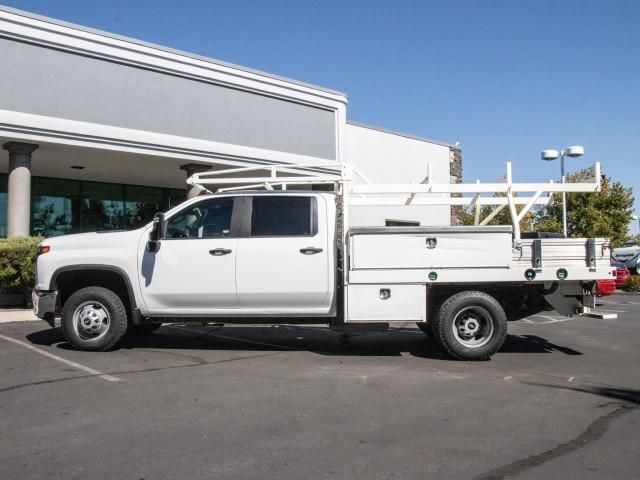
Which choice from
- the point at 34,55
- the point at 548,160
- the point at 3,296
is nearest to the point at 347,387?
the point at 3,296

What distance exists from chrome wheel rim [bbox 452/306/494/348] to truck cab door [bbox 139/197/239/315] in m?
2.80

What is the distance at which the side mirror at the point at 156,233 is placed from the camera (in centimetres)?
788

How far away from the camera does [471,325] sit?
7801mm

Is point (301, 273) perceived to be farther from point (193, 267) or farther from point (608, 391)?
point (608, 391)

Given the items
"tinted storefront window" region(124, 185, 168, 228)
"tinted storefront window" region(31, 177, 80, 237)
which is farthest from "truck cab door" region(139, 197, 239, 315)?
"tinted storefront window" region(124, 185, 168, 228)

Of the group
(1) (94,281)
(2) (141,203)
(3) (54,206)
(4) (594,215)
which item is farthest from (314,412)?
(4) (594,215)

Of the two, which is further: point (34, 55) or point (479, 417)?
point (34, 55)

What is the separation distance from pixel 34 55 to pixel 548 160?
17699 mm

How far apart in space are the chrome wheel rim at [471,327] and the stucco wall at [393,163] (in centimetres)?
1256

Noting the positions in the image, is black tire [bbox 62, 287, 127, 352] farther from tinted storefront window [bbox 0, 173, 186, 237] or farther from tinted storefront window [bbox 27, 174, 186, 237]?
tinted storefront window [bbox 0, 173, 186, 237]

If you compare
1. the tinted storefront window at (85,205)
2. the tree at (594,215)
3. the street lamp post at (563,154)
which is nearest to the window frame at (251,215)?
the tinted storefront window at (85,205)

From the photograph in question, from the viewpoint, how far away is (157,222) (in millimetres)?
7910

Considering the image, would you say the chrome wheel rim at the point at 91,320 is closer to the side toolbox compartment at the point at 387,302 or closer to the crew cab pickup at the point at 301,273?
the crew cab pickup at the point at 301,273

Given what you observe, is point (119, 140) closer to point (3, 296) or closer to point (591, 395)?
point (3, 296)
